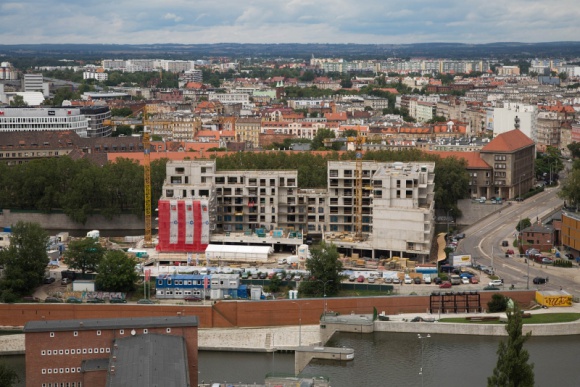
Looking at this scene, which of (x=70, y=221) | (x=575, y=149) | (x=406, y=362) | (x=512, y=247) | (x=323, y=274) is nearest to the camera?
(x=406, y=362)

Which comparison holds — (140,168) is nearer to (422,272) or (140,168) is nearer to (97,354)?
(422,272)

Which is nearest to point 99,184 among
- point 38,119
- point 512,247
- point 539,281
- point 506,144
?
point 512,247

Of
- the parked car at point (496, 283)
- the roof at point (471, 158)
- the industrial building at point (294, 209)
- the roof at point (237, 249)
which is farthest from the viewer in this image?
the roof at point (471, 158)

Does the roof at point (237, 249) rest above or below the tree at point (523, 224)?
below

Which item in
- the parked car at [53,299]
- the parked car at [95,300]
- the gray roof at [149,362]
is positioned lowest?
the parked car at [53,299]

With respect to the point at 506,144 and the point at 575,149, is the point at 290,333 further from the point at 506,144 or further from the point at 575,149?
the point at 575,149

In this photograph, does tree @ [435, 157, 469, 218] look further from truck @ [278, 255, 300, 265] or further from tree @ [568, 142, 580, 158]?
tree @ [568, 142, 580, 158]

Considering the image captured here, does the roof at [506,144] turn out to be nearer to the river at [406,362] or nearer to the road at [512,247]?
the road at [512,247]

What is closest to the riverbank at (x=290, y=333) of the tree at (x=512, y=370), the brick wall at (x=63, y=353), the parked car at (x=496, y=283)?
the parked car at (x=496, y=283)
